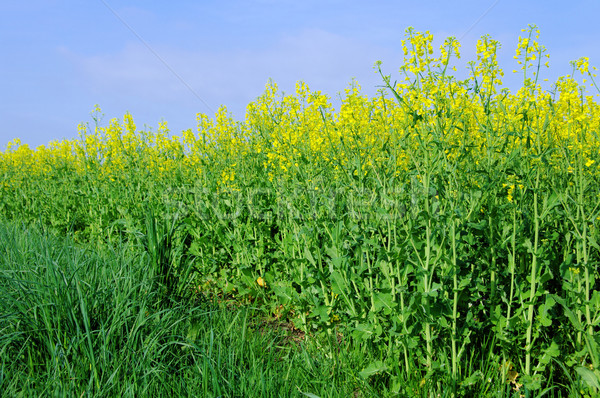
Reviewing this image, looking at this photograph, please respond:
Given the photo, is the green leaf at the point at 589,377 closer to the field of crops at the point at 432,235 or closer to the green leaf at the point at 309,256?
the field of crops at the point at 432,235

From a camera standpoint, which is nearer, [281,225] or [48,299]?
[48,299]

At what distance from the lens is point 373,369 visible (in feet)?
8.46

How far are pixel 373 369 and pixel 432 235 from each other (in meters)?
0.79

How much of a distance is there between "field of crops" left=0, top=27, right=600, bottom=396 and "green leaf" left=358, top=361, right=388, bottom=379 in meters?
0.01

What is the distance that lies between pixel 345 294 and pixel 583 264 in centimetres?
124

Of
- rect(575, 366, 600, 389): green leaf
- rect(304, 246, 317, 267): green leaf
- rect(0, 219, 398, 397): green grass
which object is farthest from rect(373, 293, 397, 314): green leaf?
rect(575, 366, 600, 389): green leaf

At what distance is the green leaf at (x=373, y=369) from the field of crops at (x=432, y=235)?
12 millimetres

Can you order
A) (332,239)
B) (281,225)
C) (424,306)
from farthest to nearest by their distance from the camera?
(281,225)
(332,239)
(424,306)

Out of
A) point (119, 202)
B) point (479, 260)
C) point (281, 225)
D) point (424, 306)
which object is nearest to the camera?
point (424, 306)

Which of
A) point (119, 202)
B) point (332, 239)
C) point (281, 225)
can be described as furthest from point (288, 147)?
point (119, 202)

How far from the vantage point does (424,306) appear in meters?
2.34

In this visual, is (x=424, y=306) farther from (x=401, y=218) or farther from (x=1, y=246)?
(x=1, y=246)

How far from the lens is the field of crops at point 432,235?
2.42 meters

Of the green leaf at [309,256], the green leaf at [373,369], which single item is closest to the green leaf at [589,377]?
the green leaf at [373,369]
